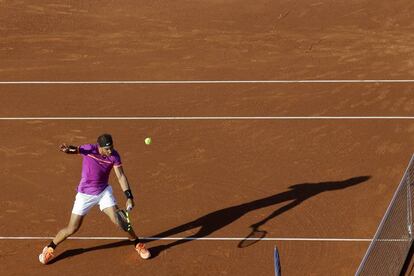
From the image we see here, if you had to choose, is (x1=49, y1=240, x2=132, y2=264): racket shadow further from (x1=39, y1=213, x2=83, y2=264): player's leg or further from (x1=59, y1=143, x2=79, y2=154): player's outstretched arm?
(x1=59, y1=143, x2=79, y2=154): player's outstretched arm

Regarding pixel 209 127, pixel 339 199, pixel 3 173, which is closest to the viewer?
pixel 339 199

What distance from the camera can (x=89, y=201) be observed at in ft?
45.5

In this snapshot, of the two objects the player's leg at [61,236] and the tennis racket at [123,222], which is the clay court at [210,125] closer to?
the player's leg at [61,236]

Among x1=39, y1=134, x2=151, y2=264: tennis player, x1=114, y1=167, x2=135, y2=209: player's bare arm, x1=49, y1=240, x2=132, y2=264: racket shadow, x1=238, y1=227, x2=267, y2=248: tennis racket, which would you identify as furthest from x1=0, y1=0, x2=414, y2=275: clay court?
x1=114, y1=167, x2=135, y2=209: player's bare arm

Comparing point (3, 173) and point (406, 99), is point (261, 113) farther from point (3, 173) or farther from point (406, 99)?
point (3, 173)

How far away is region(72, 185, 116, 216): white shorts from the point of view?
45.4ft

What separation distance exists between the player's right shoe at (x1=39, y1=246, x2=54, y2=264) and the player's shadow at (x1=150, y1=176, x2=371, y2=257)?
1.59 metres

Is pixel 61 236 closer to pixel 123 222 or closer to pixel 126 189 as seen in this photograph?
pixel 123 222

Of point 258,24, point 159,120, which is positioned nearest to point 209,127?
point 159,120

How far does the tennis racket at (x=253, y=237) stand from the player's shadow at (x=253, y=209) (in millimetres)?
137

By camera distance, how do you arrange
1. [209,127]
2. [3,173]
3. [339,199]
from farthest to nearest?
1. [209,127]
2. [3,173]
3. [339,199]

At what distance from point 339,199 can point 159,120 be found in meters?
4.76

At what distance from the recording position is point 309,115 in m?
19.0

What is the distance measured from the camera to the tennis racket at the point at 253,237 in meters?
14.7
